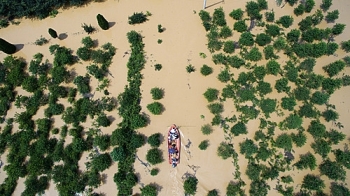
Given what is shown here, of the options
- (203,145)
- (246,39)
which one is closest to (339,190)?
(203,145)

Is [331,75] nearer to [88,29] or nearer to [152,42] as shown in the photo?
[152,42]

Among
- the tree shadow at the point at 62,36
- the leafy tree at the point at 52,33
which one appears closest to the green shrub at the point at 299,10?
the tree shadow at the point at 62,36

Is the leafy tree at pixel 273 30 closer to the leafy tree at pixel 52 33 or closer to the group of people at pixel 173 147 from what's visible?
the group of people at pixel 173 147

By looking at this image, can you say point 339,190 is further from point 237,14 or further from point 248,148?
point 237,14

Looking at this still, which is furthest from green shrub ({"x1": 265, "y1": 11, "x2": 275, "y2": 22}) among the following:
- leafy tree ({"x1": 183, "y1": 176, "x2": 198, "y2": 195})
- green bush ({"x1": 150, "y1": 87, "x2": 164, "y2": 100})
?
leafy tree ({"x1": 183, "y1": 176, "x2": 198, "y2": 195})

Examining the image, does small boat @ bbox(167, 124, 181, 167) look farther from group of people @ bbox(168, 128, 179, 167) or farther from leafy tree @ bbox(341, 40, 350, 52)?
leafy tree @ bbox(341, 40, 350, 52)

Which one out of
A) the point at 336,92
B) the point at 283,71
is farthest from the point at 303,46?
the point at 336,92
